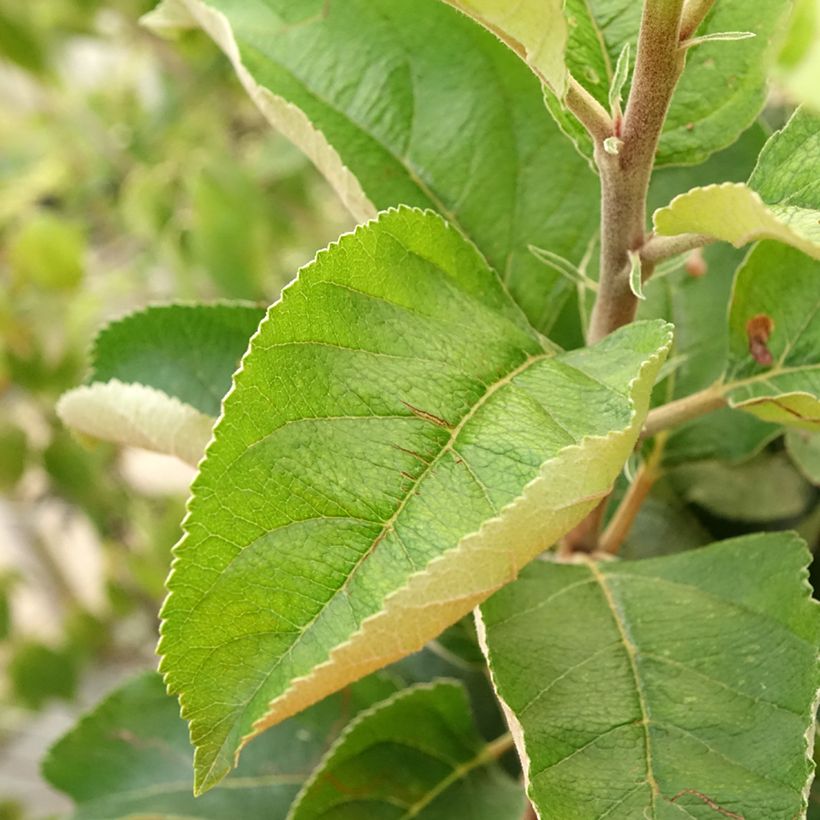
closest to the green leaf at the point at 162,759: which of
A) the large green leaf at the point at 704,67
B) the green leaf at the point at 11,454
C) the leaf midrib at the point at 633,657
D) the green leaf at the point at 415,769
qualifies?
the green leaf at the point at 415,769

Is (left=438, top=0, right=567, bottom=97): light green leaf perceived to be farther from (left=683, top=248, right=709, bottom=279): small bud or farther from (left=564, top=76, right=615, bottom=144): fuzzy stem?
(left=683, top=248, right=709, bottom=279): small bud

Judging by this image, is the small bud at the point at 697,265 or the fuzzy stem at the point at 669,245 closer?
the fuzzy stem at the point at 669,245

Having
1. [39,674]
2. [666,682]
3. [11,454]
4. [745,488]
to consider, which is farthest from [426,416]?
[39,674]

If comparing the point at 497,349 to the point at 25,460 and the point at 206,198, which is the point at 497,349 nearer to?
the point at 206,198

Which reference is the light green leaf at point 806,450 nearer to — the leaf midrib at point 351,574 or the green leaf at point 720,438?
the green leaf at point 720,438

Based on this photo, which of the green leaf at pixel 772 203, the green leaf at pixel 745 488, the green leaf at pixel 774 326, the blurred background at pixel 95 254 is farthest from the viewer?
the blurred background at pixel 95 254
